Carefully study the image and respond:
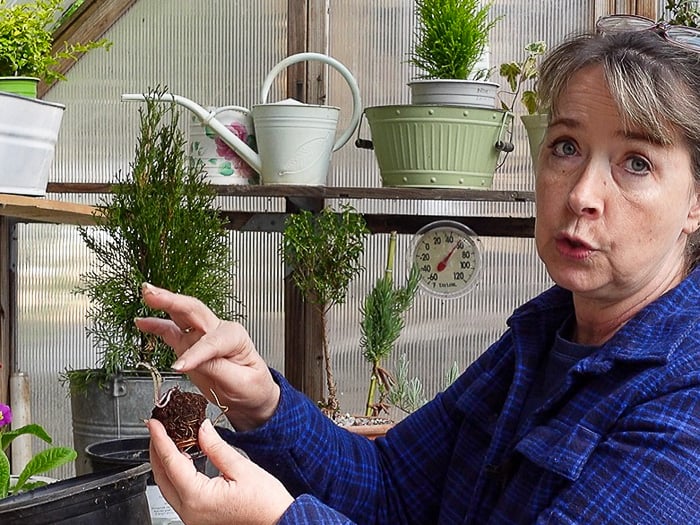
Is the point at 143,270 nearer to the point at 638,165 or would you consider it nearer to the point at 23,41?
the point at 23,41

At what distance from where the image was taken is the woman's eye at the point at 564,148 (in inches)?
39.3

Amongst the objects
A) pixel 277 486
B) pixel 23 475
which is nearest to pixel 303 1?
pixel 23 475

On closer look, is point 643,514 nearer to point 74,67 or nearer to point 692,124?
point 692,124

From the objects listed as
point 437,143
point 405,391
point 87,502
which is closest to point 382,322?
point 405,391

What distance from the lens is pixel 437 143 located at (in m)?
1.94

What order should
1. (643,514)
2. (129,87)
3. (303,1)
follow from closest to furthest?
(643,514)
(303,1)
(129,87)

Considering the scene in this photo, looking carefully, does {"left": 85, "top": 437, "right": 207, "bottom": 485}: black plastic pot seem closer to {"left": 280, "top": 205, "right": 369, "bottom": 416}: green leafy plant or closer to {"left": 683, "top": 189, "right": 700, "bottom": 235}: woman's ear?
{"left": 280, "top": 205, "right": 369, "bottom": 416}: green leafy plant

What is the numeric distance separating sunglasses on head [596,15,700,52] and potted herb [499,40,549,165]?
2.89ft

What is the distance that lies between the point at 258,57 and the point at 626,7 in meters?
0.80

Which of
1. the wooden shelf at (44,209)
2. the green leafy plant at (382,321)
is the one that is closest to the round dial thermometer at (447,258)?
the green leafy plant at (382,321)

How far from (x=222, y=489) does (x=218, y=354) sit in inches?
9.1

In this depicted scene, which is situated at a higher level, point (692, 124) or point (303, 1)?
point (303, 1)

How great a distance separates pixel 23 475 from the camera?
4.49 ft

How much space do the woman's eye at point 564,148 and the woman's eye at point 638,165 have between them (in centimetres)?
6
